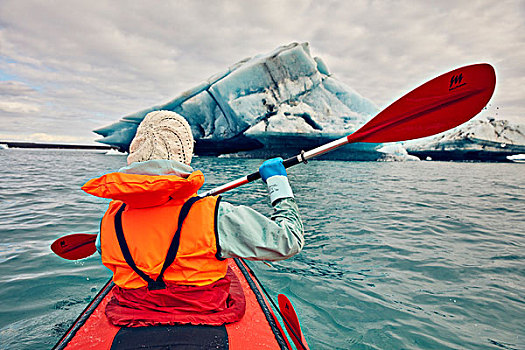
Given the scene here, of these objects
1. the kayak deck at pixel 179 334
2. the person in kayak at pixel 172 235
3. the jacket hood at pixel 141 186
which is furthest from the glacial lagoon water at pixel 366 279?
the jacket hood at pixel 141 186

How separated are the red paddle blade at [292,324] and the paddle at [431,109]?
860mm

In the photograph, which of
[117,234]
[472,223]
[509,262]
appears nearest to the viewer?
[117,234]

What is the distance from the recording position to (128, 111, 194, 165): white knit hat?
3.76 feet

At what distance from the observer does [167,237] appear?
1.12m

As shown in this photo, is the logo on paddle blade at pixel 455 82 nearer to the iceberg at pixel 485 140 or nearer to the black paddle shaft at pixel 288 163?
the black paddle shaft at pixel 288 163

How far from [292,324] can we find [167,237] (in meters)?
1.06

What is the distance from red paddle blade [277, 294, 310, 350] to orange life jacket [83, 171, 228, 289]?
27.5 inches

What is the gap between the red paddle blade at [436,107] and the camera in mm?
2090

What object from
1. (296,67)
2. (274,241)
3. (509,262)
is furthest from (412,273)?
(296,67)

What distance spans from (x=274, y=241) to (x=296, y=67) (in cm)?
2062

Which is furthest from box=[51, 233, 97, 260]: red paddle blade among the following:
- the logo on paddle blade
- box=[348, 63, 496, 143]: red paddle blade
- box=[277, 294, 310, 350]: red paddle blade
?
the logo on paddle blade

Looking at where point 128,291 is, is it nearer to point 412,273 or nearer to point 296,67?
point 412,273

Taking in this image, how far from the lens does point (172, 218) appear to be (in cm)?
113

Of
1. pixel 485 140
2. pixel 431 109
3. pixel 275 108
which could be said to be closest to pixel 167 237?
pixel 431 109
